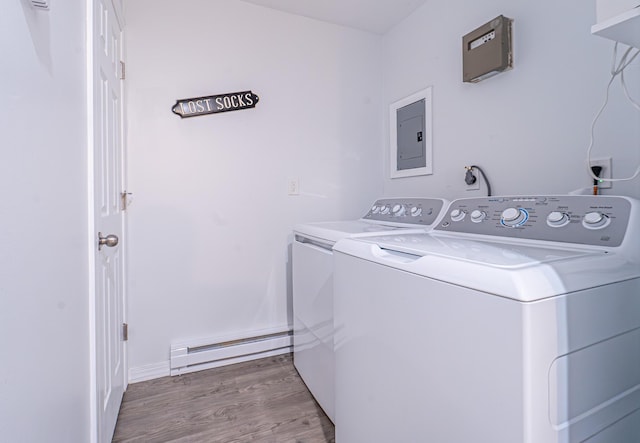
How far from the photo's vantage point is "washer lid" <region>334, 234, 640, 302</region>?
59 cm

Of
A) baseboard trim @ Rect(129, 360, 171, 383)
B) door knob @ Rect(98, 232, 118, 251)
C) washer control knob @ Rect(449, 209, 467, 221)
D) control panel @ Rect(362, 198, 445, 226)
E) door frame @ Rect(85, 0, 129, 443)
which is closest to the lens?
door frame @ Rect(85, 0, 129, 443)

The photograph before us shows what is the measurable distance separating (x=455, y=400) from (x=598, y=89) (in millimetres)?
1222

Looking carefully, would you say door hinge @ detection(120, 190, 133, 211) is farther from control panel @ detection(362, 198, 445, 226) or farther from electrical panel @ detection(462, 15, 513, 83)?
electrical panel @ detection(462, 15, 513, 83)

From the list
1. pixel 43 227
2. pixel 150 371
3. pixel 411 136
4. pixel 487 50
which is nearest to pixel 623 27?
pixel 487 50

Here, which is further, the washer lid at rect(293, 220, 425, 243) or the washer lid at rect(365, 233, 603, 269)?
the washer lid at rect(293, 220, 425, 243)

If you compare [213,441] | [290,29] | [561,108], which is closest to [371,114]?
[290,29]

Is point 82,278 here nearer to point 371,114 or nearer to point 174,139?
point 174,139

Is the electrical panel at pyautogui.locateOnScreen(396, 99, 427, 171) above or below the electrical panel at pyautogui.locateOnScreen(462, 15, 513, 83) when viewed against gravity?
below

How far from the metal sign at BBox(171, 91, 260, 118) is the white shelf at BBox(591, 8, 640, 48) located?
1684mm

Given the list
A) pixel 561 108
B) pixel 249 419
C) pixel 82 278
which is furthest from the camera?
pixel 249 419

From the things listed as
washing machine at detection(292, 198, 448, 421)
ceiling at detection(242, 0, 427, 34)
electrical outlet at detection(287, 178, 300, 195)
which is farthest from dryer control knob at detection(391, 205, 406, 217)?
ceiling at detection(242, 0, 427, 34)

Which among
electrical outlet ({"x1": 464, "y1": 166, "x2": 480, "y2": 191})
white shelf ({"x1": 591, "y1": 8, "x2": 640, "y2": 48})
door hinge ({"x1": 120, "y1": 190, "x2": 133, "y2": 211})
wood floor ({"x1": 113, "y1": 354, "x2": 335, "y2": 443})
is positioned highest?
white shelf ({"x1": 591, "y1": 8, "x2": 640, "y2": 48})

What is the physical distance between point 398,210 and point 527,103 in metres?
0.75

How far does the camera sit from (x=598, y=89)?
116 centimetres
